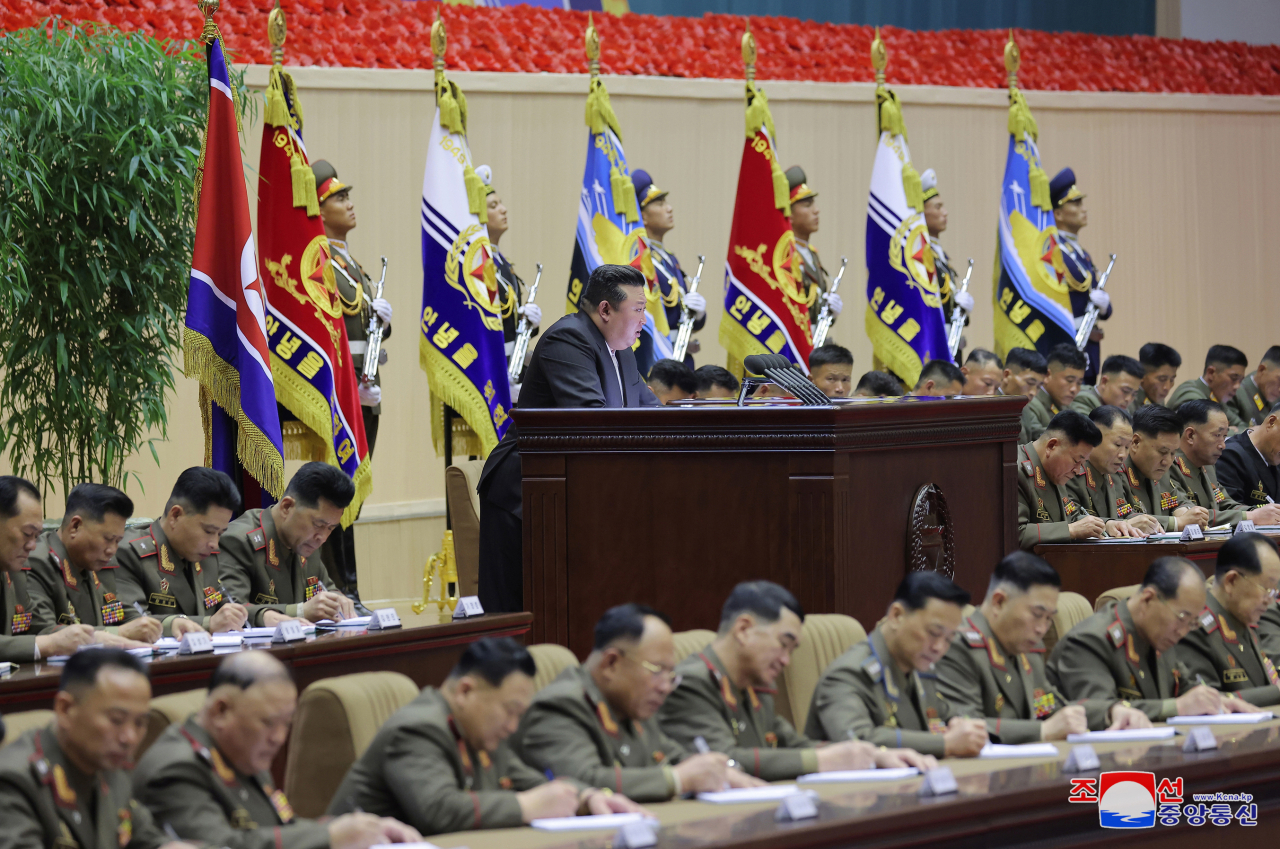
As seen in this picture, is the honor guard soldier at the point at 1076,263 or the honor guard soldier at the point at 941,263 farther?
the honor guard soldier at the point at 1076,263

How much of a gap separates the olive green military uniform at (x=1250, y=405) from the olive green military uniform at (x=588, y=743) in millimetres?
6570

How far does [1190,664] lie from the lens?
428cm

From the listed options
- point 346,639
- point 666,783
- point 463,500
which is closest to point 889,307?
point 463,500

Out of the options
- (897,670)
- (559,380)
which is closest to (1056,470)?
(559,380)

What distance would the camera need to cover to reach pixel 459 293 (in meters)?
6.88

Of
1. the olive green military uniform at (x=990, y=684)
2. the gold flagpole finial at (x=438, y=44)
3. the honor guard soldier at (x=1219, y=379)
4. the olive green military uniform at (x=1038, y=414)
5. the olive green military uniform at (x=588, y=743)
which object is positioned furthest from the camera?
the honor guard soldier at (x=1219, y=379)

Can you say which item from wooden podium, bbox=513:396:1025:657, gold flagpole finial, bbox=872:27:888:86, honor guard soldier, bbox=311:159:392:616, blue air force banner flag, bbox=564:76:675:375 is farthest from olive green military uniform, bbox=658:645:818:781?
gold flagpole finial, bbox=872:27:888:86

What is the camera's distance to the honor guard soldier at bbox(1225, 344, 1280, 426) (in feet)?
28.9

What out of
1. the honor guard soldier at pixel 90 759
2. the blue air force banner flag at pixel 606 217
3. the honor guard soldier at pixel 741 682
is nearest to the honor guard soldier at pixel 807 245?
the blue air force banner flag at pixel 606 217

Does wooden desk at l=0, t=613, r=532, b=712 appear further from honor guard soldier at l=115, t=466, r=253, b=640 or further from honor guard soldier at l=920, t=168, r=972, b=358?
honor guard soldier at l=920, t=168, r=972, b=358

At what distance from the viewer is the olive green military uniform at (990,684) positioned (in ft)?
12.4

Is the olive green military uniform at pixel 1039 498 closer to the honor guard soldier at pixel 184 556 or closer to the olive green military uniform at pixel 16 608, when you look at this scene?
the honor guard soldier at pixel 184 556

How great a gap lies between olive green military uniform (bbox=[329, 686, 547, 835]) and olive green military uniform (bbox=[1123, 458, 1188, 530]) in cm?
439

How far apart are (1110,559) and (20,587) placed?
11.4 feet
